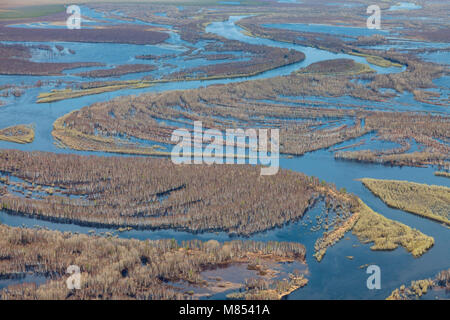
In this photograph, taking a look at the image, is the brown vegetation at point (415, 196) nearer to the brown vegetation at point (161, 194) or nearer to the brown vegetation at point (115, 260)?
the brown vegetation at point (161, 194)

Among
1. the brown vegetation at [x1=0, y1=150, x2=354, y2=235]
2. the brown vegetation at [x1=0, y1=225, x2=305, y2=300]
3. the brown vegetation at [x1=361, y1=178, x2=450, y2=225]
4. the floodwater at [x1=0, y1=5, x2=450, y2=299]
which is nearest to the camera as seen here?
the brown vegetation at [x1=0, y1=225, x2=305, y2=300]

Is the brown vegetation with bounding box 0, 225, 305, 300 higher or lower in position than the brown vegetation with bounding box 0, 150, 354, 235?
lower

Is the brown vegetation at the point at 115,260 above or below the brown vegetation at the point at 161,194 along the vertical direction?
below

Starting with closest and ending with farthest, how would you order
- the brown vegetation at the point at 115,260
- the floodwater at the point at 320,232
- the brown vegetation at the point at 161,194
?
the brown vegetation at the point at 115,260
the floodwater at the point at 320,232
the brown vegetation at the point at 161,194

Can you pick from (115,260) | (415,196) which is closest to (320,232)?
(415,196)

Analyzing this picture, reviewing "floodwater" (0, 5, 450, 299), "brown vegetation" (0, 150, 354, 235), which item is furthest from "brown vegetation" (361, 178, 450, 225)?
"brown vegetation" (0, 150, 354, 235)

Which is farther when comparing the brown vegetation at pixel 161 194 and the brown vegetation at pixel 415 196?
the brown vegetation at pixel 415 196

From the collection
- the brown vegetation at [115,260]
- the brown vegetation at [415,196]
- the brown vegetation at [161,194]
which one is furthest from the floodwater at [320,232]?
the brown vegetation at [115,260]

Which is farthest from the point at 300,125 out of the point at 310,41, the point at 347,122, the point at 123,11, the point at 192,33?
the point at 123,11

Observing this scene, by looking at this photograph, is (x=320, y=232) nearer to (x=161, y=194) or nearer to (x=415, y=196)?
(x=415, y=196)

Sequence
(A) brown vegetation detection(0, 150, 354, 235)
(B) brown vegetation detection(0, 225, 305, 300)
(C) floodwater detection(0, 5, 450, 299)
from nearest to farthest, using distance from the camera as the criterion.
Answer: (B) brown vegetation detection(0, 225, 305, 300)
(C) floodwater detection(0, 5, 450, 299)
(A) brown vegetation detection(0, 150, 354, 235)

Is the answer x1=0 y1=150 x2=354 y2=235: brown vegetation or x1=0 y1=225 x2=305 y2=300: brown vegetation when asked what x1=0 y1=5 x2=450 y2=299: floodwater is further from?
x1=0 y1=225 x2=305 y2=300: brown vegetation
